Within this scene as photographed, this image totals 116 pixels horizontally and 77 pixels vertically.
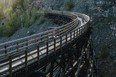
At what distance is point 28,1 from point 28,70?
209 ft

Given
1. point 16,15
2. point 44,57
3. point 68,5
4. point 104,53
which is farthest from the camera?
point 16,15

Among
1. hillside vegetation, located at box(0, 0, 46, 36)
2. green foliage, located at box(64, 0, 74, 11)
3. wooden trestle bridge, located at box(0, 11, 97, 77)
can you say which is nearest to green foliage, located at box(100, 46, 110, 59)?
wooden trestle bridge, located at box(0, 11, 97, 77)

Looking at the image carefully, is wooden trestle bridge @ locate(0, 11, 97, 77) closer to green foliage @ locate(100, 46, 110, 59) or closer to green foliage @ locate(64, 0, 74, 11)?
green foliage @ locate(100, 46, 110, 59)

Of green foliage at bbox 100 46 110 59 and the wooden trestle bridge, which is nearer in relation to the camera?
the wooden trestle bridge

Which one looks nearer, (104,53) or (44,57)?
(44,57)

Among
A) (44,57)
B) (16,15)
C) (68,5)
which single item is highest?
(44,57)

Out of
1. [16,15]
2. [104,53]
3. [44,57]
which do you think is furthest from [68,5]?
[44,57]

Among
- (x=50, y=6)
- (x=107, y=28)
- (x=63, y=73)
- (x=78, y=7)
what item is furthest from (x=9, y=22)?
(x=63, y=73)

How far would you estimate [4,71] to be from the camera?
45.6 ft

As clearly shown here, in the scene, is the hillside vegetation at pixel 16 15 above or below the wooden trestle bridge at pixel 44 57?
below

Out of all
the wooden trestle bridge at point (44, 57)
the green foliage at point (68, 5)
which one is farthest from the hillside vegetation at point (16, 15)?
the wooden trestle bridge at point (44, 57)

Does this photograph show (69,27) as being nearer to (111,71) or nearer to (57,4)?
(111,71)

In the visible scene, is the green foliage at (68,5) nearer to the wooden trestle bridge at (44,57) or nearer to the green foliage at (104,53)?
the green foliage at (104,53)

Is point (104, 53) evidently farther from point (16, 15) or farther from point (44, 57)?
point (16, 15)
